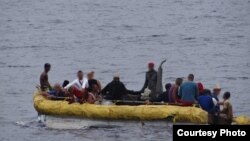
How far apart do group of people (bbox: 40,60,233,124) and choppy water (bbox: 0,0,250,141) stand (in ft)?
3.55

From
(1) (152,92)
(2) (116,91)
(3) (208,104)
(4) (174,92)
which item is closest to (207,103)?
(3) (208,104)

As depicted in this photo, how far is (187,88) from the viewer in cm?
2922

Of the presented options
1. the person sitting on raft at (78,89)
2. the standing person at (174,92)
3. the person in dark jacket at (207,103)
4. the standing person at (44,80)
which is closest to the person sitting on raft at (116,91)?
the person sitting on raft at (78,89)

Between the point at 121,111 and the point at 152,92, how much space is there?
1.57 meters

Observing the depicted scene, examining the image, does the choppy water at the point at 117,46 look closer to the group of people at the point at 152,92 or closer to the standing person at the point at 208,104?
the group of people at the point at 152,92

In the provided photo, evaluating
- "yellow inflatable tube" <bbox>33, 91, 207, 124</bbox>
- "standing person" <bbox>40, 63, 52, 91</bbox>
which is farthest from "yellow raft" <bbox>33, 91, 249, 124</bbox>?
"standing person" <bbox>40, 63, 52, 91</bbox>

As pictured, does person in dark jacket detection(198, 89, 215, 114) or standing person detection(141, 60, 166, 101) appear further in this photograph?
standing person detection(141, 60, 166, 101)

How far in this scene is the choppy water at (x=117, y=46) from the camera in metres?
36.8

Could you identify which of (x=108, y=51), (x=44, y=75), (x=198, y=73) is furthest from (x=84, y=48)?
(x=44, y=75)

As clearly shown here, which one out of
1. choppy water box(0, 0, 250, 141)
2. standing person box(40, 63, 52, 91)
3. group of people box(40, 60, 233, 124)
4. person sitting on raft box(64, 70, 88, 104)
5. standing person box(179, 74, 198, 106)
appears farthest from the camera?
choppy water box(0, 0, 250, 141)

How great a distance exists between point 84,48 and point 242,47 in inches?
362

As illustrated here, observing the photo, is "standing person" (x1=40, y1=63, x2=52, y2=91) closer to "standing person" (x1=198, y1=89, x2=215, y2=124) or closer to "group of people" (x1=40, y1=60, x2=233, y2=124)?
"group of people" (x1=40, y1=60, x2=233, y2=124)

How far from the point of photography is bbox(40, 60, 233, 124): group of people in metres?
28.8

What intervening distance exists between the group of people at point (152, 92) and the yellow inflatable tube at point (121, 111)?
309 millimetres
